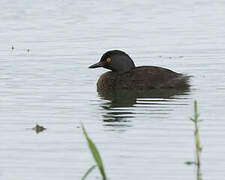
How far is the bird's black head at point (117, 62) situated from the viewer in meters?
17.0

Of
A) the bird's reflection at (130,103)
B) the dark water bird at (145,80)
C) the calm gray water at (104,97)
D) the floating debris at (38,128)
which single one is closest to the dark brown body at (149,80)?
the dark water bird at (145,80)

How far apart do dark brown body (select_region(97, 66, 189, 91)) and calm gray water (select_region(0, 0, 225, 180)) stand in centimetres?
25

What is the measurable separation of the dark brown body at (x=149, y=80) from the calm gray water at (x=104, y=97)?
0.25 meters

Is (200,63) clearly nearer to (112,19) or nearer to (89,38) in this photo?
(89,38)

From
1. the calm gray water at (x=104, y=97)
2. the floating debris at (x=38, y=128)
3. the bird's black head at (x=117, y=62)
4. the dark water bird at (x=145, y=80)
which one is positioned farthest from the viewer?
the bird's black head at (x=117, y=62)

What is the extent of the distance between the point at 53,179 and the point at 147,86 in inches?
281

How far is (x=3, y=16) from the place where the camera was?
87.4ft

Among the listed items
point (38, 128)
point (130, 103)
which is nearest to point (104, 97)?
point (130, 103)

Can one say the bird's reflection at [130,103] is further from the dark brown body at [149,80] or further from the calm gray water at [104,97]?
the dark brown body at [149,80]

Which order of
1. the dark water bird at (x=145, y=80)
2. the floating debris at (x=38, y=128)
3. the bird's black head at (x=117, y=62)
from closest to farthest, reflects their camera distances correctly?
the floating debris at (x=38, y=128) < the dark water bird at (x=145, y=80) < the bird's black head at (x=117, y=62)

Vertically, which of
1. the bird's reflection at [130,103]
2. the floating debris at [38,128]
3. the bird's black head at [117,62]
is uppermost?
the bird's black head at [117,62]

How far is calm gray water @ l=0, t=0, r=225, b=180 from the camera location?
1024cm

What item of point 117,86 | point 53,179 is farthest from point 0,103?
point 53,179

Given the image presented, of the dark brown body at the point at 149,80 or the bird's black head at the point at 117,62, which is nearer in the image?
the dark brown body at the point at 149,80
